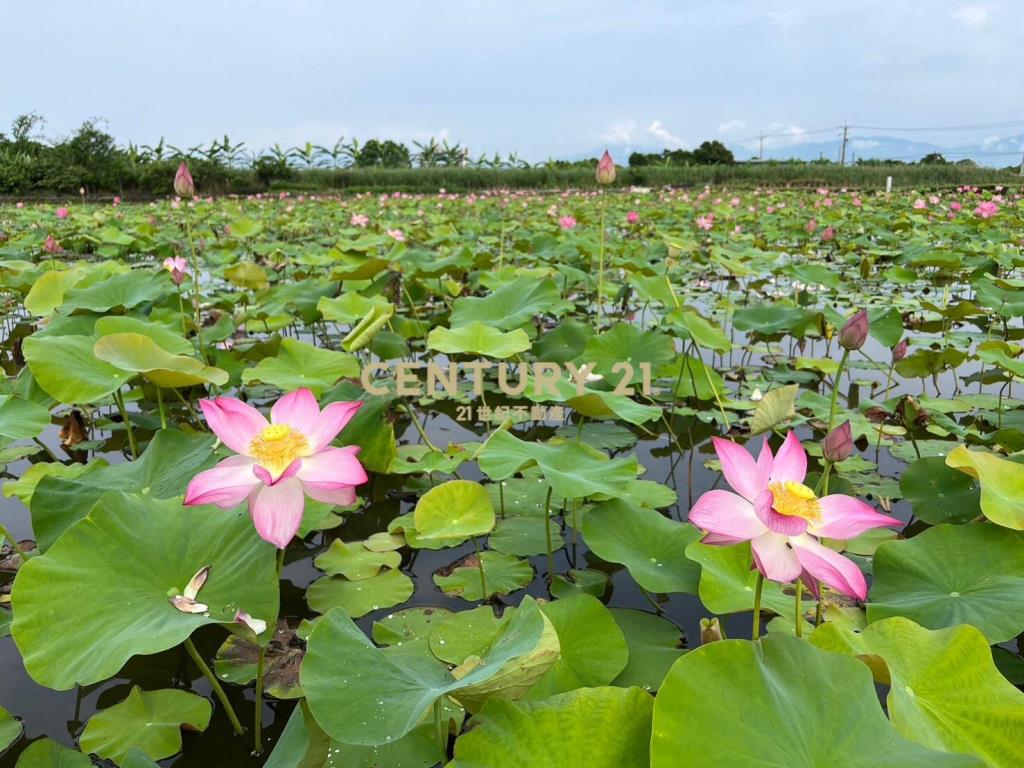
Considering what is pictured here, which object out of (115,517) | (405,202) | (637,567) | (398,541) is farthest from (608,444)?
(405,202)

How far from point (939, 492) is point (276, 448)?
5.03ft

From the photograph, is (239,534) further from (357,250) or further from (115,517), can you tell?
(357,250)

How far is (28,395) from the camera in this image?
75.8 inches

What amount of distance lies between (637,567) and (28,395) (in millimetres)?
1759

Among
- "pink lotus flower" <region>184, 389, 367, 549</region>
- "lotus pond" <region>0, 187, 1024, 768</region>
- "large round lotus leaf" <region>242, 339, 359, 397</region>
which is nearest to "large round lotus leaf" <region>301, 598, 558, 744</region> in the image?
"lotus pond" <region>0, 187, 1024, 768</region>

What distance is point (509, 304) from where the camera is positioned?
2.64m

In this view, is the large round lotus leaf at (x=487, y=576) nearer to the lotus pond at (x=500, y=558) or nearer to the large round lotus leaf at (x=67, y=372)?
the lotus pond at (x=500, y=558)

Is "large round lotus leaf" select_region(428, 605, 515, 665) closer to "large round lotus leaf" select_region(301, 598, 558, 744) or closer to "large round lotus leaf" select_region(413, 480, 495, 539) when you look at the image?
"large round lotus leaf" select_region(413, 480, 495, 539)

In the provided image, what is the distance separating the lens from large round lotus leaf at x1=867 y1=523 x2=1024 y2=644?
3.52 ft

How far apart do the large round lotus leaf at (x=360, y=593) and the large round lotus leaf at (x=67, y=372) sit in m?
0.75

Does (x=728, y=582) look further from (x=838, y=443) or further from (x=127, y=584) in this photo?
(x=127, y=584)

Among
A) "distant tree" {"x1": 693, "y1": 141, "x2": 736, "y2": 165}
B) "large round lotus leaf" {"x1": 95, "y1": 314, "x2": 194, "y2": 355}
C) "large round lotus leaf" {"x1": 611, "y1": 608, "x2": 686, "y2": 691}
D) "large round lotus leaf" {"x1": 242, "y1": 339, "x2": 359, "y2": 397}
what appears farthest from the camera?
"distant tree" {"x1": 693, "y1": 141, "x2": 736, "y2": 165}

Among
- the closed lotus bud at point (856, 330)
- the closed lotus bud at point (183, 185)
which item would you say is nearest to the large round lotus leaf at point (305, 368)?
the closed lotus bud at point (183, 185)

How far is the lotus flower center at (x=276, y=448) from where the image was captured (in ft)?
2.80
